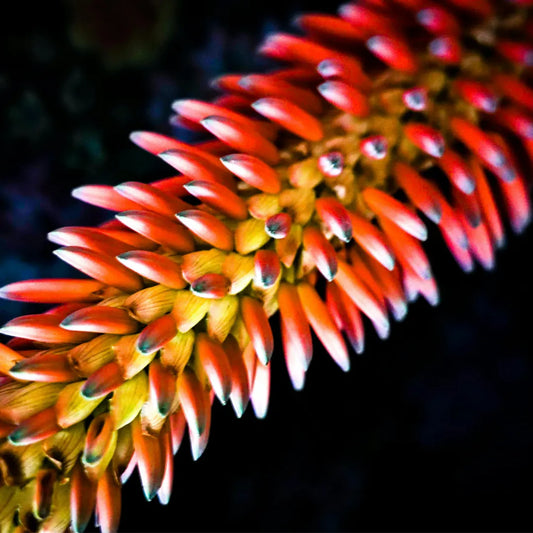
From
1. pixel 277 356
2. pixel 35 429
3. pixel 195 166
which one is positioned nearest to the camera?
pixel 35 429

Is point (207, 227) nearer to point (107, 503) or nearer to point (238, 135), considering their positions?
point (238, 135)

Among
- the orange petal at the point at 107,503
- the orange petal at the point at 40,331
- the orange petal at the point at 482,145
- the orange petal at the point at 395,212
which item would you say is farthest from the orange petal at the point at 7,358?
the orange petal at the point at 482,145

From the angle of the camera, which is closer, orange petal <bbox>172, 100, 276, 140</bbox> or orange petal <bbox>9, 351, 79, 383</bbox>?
orange petal <bbox>9, 351, 79, 383</bbox>

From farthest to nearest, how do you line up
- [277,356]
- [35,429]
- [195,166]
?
1. [277,356]
2. [195,166]
3. [35,429]

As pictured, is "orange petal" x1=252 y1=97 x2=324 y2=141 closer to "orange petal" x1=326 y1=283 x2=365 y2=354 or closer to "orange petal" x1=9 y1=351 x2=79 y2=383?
"orange petal" x1=326 y1=283 x2=365 y2=354

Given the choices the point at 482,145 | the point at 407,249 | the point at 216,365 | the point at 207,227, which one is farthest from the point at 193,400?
the point at 482,145

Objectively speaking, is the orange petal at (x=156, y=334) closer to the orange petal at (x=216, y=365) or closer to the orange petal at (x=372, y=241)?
the orange petal at (x=216, y=365)

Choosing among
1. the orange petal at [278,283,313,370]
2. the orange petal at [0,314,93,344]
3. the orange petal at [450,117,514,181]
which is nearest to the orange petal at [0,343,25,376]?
the orange petal at [0,314,93,344]

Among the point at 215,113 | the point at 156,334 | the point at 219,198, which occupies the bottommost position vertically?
the point at 156,334

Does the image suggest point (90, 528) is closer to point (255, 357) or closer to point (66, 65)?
point (255, 357)

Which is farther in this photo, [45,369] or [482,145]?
[482,145]
